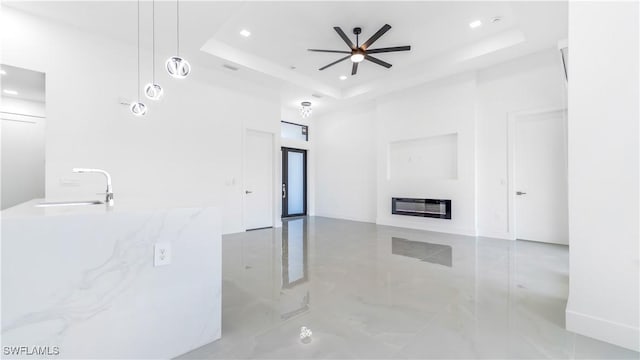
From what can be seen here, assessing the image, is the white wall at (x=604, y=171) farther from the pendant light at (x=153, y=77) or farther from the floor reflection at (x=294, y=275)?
the pendant light at (x=153, y=77)

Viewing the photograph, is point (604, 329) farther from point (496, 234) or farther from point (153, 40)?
point (153, 40)

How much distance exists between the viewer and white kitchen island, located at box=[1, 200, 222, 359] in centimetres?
138

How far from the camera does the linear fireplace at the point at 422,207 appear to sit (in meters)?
6.02

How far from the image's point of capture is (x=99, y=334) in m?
1.57

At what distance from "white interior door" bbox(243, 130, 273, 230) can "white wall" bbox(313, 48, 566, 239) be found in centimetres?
274

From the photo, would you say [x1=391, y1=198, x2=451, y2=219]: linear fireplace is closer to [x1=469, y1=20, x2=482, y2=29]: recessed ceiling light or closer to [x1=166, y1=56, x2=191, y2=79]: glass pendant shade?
[x1=469, y1=20, x2=482, y2=29]: recessed ceiling light

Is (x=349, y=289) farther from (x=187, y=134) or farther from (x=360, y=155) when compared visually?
(x=360, y=155)

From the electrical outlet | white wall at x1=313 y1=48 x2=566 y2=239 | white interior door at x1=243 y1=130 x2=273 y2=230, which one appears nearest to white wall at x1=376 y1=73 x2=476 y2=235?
white wall at x1=313 y1=48 x2=566 y2=239

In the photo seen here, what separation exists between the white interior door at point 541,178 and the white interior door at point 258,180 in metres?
5.10

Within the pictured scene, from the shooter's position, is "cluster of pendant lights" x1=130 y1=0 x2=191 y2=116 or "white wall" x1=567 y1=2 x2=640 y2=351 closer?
"white wall" x1=567 y1=2 x2=640 y2=351

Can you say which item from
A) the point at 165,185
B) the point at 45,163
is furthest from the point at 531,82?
the point at 45,163

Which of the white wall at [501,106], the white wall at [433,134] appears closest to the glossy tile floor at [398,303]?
the white wall at [501,106]

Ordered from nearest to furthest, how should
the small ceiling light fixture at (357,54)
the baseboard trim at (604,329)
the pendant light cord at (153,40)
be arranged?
the baseboard trim at (604,329) → the pendant light cord at (153,40) → the small ceiling light fixture at (357,54)

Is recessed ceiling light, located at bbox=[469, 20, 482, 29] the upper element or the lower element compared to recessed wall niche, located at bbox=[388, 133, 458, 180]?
upper
